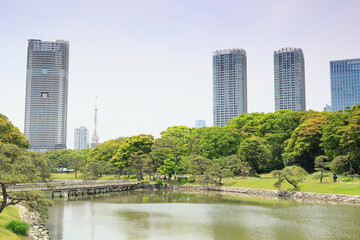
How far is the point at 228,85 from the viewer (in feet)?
603

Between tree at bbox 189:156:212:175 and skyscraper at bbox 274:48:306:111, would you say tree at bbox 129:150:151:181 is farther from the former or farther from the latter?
skyscraper at bbox 274:48:306:111

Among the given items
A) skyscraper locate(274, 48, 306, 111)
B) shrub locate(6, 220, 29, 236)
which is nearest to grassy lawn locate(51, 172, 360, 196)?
shrub locate(6, 220, 29, 236)

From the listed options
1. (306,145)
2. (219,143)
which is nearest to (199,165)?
(219,143)

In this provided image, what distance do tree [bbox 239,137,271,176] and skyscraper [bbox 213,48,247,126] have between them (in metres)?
127

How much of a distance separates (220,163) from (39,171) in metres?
42.8

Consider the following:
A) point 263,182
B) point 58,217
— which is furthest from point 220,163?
point 58,217

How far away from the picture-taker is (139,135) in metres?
67.7

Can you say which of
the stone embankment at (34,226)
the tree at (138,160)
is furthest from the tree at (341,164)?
the stone embankment at (34,226)

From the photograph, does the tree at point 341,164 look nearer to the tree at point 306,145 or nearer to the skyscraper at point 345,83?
the tree at point 306,145

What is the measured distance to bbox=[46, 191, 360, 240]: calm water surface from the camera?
21.1 m

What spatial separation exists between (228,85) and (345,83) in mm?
68175

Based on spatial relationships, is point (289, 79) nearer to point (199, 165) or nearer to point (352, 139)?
point (199, 165)

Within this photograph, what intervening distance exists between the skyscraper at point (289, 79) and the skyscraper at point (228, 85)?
65.4 feet

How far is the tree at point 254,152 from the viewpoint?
54094mm
